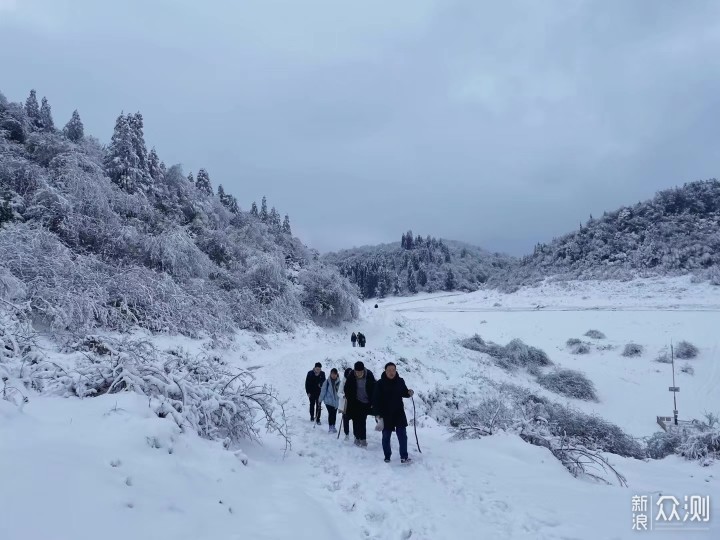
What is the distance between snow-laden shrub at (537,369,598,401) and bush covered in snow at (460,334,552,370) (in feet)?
6.24

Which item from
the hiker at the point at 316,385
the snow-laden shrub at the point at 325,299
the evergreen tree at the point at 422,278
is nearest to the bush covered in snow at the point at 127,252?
the snow-laden shrub at the point at 325,299

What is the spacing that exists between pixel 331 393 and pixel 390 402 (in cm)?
262

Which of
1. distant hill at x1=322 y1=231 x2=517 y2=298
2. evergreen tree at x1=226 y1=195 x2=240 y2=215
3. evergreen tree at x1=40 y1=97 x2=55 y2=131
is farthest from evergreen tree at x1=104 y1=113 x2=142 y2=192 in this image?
distant hill at x1=322 y1=231 x2=517 y2=298

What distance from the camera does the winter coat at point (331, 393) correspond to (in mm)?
9031

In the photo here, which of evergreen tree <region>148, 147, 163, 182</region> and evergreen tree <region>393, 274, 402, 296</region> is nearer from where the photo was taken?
evergreen tree <region>148, 147, 163, 182</region>

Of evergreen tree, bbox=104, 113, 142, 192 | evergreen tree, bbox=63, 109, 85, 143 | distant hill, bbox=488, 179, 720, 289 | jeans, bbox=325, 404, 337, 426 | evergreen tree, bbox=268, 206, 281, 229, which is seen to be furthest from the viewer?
evergreen tree, bbox=268, 206, 281, 229

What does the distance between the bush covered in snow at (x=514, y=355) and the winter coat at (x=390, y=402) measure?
2026 centimetres

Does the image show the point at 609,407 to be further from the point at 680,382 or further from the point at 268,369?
the point at 268,369

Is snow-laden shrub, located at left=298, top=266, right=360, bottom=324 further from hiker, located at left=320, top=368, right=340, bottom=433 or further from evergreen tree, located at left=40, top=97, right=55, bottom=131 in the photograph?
evergreen tree, located at left=40, top=97, right=55, bottom=131

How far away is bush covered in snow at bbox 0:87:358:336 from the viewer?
1315 cm

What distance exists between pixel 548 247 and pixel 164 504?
231ft

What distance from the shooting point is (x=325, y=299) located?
28219 mm

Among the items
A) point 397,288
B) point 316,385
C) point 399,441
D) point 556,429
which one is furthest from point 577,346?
point 397,288

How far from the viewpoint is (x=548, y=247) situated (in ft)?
216
